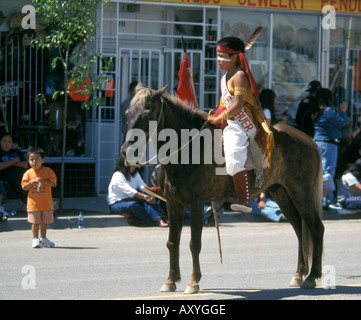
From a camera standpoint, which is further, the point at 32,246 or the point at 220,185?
the point at 32,246

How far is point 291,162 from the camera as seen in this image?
27.6 ft

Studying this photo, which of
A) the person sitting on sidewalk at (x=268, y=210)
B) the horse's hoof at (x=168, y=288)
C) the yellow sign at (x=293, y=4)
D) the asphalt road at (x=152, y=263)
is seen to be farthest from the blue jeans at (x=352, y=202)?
the horse's hoof at (x=168, y=288)

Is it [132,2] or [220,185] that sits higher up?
[132,2]

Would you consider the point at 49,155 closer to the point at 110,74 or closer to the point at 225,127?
the point at 110,74

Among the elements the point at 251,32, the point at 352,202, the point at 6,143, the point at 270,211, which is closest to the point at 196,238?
the point at 270,211

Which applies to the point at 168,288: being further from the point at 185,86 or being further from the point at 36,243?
the point at 36,243

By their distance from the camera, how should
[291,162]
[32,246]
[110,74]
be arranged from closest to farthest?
[291,162] < [32,246] < [110,74]

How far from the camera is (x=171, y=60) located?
16.5 metres

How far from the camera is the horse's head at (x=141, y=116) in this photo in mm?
7262

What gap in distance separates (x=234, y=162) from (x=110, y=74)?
8.54 meters

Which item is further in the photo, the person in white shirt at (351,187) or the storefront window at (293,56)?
the storefront window at (293,56)

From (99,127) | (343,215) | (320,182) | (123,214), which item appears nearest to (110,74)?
(99,127)

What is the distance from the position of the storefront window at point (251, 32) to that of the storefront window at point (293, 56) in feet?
0.66

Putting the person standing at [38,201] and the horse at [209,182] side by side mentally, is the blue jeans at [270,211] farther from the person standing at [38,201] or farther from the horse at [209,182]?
the horse at [209,182]
